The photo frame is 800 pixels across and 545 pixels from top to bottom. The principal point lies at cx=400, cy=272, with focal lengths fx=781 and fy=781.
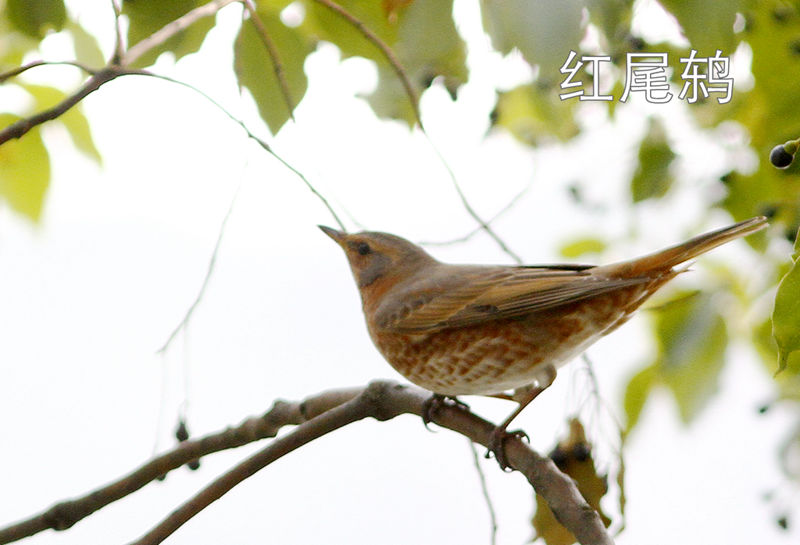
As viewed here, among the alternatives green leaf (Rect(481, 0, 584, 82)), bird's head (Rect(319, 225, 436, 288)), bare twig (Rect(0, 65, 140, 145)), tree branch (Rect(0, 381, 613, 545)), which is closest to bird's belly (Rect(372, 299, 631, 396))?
tree branch (Rect(0, 381, 613, 545))

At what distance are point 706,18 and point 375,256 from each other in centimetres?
155

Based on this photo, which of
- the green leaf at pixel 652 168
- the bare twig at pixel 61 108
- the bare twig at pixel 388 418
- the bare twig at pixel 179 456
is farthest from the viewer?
the green leaf at pixel 652 168

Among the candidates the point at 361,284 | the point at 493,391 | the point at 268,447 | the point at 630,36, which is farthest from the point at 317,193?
the point at 630,36

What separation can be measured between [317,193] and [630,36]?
1.60 metres

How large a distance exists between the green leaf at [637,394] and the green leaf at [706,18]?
4.87 feet

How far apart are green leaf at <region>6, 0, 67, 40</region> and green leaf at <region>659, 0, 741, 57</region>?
1652mm

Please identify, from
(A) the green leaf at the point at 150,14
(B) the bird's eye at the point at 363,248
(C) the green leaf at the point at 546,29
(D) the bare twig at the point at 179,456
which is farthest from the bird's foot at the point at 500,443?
(A) the green leaf at the point at 150,14

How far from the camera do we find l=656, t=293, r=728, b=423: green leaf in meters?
2.86

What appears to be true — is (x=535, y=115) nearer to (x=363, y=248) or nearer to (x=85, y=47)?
(x=363, y=248)

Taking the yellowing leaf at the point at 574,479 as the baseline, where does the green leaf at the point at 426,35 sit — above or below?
above

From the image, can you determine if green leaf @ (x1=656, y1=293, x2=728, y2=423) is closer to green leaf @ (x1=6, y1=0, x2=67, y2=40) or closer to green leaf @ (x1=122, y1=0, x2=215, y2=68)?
green leaf @ (x1=122, y1=0, x2=215, y2=68)

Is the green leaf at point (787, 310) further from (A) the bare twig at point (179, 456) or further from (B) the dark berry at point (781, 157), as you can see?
(A) the bare twig at point (179, 456)

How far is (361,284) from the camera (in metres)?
3.12

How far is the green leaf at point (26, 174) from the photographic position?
272 centimetres
